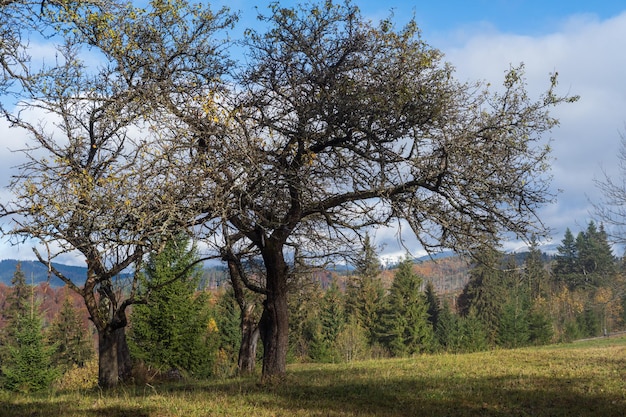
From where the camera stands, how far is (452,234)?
12.4 meters

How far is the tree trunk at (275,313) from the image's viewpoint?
45.4ft

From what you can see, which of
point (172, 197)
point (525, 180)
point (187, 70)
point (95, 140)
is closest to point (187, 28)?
point (187, 70)

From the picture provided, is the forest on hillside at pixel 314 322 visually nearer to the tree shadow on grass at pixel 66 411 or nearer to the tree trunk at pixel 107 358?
the tree trunk at pixel 107 358

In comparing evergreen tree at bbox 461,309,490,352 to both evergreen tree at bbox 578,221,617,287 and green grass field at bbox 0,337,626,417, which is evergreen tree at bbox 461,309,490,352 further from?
evergreen tree at bbox 578,221,617,287

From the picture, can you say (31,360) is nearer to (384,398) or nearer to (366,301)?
(384,398)

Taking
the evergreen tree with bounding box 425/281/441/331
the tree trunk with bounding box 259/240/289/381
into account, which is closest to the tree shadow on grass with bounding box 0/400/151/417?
the tree trunk with bounding box 259/240/289/381

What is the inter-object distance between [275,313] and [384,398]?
12.0 ft

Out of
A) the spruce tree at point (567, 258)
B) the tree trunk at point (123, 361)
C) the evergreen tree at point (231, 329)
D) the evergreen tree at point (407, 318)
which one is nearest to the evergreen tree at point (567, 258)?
the spruce tree at point (567, 258)

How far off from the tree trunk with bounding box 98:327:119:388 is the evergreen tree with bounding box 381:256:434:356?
46.3 m

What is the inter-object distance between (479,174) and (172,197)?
6.38m

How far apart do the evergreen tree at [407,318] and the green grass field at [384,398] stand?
44193 millimetres

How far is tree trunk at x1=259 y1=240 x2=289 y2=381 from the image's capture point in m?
13.8

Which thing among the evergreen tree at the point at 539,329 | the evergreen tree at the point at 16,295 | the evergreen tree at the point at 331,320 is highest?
the evergreen tree at the point at 16,295

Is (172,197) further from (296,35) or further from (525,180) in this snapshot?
(525,180)
